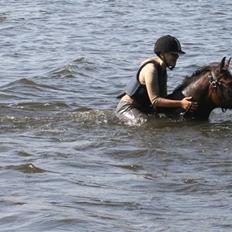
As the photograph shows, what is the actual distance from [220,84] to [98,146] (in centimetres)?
176

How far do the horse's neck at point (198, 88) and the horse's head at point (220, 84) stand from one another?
79mm

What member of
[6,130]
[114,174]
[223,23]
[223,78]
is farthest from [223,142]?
[223,23]

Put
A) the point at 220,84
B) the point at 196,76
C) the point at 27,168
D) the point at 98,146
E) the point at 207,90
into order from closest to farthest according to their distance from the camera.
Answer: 1. the point at 27,168
2. the point at 98,146
3. the point at 220,84
4. the point at 207,90
5. the point at 196,76

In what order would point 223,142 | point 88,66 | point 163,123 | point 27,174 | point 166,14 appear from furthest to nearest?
point 166,14
point 88,66
point 163,123
point 223,142
point 27,174

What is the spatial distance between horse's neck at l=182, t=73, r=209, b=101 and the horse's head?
0.08m

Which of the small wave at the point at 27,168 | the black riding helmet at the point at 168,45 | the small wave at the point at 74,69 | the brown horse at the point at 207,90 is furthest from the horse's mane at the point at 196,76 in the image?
the small wave at the point at 74,69

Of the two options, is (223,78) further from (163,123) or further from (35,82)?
(35,82)

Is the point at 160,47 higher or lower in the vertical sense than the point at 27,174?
higher

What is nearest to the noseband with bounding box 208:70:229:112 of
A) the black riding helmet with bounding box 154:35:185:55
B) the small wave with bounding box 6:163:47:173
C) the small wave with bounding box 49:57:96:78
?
the black riding helmet with bounding box 154:35:185:55

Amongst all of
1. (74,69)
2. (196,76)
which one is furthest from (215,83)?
(74,69)

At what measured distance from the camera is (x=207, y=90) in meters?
10.1

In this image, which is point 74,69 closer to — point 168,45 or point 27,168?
point 168,45

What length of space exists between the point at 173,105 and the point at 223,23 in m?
10.8

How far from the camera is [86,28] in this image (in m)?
20.8
